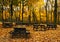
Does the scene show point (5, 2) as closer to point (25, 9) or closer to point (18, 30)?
point (25, 9)

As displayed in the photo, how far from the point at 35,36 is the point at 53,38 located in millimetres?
1015

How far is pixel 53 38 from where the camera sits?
9.77m

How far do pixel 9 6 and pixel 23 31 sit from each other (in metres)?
3.83

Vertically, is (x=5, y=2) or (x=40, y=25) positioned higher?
(x=5, y=2)

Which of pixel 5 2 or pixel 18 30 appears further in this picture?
pixel 5 2

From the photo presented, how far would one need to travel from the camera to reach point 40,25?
12.6 meters

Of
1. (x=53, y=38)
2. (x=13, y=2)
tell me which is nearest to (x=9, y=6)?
(x=13, y=2)

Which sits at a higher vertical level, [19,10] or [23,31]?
[19,10]

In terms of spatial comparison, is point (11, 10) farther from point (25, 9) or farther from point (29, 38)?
point (29, 38)

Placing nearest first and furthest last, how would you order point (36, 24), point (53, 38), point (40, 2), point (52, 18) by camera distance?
point (53, 38)
point (36, 24)
point (52, 18)
point (40, 2)

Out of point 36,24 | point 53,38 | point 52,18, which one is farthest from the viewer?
point 52,18

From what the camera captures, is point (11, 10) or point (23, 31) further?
point (11, 10)

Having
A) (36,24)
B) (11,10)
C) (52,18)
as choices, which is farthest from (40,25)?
(11,10)

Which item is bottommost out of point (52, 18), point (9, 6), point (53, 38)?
point (53, 38)
